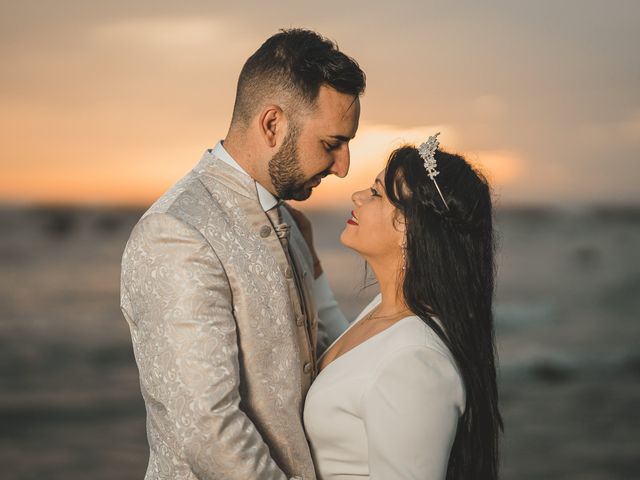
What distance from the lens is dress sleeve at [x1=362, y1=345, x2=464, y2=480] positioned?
2354mm

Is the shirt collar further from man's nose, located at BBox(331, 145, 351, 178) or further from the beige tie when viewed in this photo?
man's nose, located at BBox(331, 145, 351, 178)

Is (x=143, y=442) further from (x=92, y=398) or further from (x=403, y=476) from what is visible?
(x=403, y=476)

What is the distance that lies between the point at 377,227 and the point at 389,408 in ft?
2.15

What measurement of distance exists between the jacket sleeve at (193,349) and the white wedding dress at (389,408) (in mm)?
257

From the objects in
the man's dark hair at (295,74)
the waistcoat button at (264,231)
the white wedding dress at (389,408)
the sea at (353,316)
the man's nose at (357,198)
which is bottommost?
the sea at (353,316)

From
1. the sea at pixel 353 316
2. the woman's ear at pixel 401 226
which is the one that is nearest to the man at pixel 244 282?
the woman's ear at pixel 401 226

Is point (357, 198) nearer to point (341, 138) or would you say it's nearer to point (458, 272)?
point (341, 138)

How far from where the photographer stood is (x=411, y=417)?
2.35 m

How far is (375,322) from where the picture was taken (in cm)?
282

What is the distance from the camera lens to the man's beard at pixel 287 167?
105 inches

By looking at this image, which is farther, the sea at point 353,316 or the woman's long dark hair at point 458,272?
the sea at point 353,316

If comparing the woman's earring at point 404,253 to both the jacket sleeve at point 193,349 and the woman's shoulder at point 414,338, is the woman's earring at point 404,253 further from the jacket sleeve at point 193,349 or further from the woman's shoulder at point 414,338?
the jacket sleeve at point 193,349

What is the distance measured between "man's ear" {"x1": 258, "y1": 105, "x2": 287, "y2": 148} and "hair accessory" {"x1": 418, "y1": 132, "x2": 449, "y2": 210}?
0.46 m

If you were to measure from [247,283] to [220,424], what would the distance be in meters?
0.42
